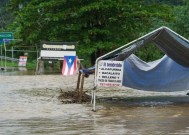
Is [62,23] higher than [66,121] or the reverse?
higher

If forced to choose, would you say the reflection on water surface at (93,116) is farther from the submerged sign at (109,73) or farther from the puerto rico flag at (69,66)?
the puerto rico flag at (69,66)

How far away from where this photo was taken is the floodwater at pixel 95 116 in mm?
9719

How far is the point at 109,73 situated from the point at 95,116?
1.82 m

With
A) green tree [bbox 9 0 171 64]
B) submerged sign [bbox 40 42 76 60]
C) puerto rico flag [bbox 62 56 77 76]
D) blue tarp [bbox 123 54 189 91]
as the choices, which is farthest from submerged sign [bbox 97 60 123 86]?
green tree [bbox 9 0 171 64]

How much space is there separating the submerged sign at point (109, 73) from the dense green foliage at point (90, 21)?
18.1 metres

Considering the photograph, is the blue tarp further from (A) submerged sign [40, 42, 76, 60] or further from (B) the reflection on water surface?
(A) submerged sign [40, 42, 76, 60]

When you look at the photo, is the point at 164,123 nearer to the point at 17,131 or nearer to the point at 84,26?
the point at 17,131

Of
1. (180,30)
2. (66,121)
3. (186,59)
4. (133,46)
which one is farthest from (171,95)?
(180,30)

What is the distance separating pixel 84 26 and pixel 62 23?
1527mm

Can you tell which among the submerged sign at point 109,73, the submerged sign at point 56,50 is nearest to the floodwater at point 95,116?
the submerged sign at point 109,73

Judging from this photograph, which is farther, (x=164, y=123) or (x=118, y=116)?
(x=118, y=116)

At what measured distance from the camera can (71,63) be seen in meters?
17.6

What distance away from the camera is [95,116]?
11820mm

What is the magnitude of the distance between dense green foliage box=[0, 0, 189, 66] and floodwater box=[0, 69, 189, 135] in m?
15.8
